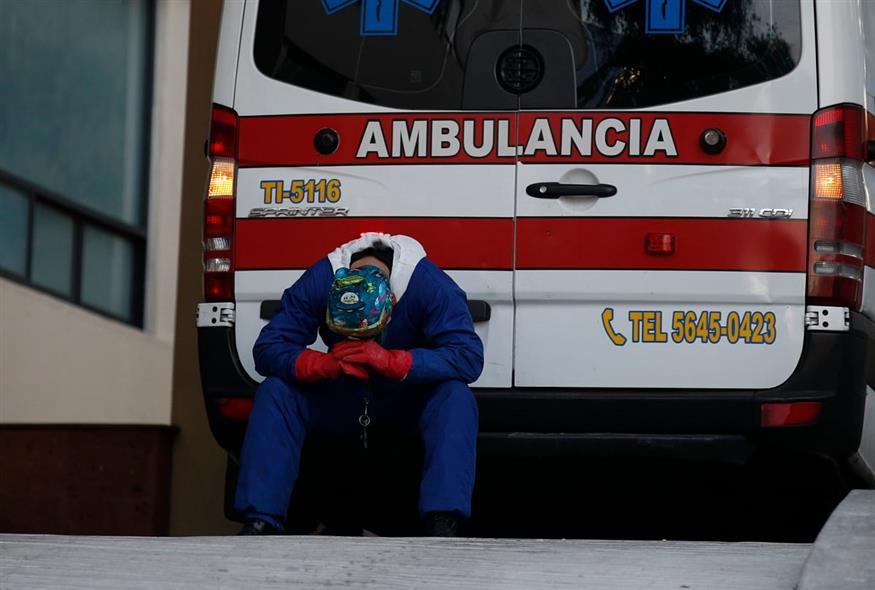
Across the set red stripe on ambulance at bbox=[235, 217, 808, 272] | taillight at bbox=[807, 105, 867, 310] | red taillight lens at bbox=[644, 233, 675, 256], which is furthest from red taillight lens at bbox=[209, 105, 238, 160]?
taillight at bbox=[807, 105, 867, 310]

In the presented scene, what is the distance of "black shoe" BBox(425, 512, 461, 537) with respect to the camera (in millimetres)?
5711

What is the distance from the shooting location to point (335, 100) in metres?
6.32

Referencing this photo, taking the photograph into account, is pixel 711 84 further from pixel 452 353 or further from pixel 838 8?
pixel 452 353

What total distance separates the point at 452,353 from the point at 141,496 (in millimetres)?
3735

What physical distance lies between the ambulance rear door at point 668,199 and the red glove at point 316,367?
641 millimetres

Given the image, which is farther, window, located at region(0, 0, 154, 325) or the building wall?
window, located at region(0, 0, 154, 325)

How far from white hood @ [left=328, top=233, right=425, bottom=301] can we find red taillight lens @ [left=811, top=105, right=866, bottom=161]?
1.29 metres

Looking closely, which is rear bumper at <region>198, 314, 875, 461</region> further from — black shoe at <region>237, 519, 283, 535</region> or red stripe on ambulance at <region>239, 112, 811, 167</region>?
black shoe at <region>237, 519, 283, 535</region>

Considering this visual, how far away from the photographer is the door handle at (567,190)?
6129mm

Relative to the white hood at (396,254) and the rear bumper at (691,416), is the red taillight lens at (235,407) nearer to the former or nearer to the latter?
the white hood at (396,254)

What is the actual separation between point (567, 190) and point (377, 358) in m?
0.84


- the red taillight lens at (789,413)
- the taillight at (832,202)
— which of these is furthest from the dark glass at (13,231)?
the taillight at (832,202)

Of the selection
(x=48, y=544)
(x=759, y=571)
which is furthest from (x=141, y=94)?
(x=759, y=571)

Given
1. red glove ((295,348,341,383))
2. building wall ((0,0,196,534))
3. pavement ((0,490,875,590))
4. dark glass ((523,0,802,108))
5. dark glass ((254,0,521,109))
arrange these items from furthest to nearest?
building wall ((0,0,196,534)) < dark glass ((254,0,521,109)) < dark glass ((523,0,802,108)) < red glove ((295,348,341,383)) < pavement ((0,490,875,590))
